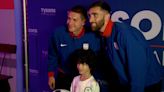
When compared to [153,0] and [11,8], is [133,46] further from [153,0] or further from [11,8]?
[11,8]

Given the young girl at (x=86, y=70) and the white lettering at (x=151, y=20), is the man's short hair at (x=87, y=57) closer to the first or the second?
the young girl at (x=86, y=70)

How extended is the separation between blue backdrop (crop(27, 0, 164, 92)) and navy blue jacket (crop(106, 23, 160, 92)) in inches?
9.4

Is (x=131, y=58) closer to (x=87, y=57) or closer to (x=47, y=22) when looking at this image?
(x=87, y=57)

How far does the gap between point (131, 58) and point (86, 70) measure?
0.45 metres

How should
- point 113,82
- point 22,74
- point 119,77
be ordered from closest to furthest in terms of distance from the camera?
1. point 119,77
2. point 113,82
3. point 22,74

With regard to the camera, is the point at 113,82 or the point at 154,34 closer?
the point at 154,34

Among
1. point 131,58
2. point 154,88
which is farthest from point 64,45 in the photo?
point 154,88

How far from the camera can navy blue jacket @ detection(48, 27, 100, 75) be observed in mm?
2652

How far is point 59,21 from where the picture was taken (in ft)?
10.0

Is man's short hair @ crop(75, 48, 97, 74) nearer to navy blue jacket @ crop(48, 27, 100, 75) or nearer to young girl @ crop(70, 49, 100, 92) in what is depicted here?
young girl @ crop(70, 49, 100, 92)

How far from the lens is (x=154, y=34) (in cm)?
246

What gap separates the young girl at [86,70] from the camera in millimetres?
2404

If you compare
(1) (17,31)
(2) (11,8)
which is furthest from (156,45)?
(2) (11,8)

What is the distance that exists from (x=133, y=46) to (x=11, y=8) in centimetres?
205
